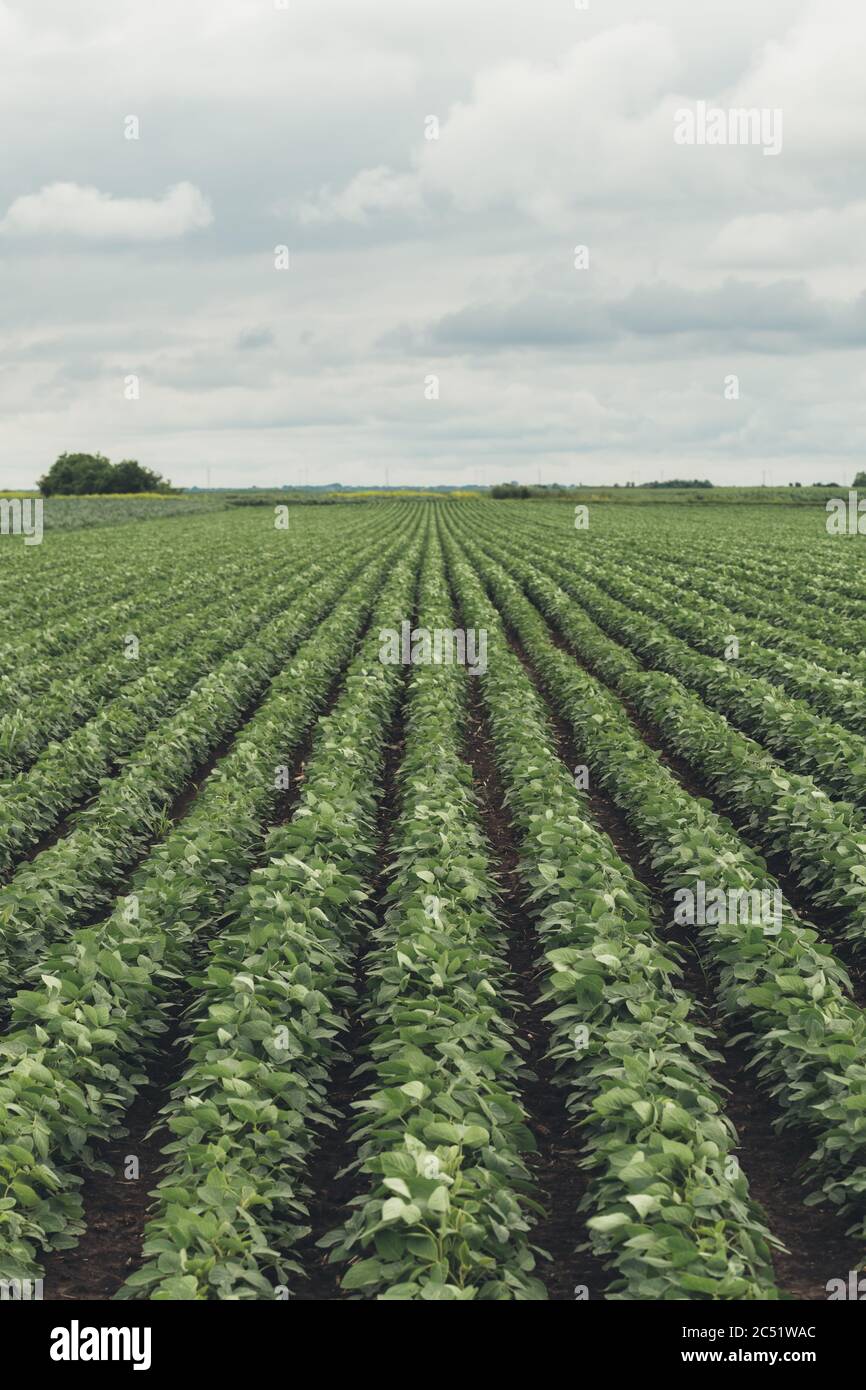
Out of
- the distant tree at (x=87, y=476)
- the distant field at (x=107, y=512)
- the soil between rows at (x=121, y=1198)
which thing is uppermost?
the distant tree at (x=87, y=476)

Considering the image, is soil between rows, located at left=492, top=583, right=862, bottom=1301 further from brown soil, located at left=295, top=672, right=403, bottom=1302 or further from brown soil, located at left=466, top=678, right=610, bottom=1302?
brown soil, located at left=295, top=672, right=403, bottom=1302

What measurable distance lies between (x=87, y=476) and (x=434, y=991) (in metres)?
126

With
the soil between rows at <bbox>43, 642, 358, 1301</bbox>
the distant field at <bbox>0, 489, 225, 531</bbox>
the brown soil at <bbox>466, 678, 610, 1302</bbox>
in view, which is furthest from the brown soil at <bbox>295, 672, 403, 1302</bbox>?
the distant field at <bbox>0, 489, 225, 531</bbox>

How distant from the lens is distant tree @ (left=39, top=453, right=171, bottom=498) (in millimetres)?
123062

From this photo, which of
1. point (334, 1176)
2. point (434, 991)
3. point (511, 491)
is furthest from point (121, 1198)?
point (511, 491)

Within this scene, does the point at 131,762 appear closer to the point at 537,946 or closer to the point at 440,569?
the point at 537,946

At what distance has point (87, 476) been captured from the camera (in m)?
123

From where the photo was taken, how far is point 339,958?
715 centimetres

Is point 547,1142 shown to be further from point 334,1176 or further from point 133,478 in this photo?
point 133,478

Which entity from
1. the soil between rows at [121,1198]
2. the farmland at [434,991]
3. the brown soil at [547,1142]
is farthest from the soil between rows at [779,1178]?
the soil between rows at [121,1198]

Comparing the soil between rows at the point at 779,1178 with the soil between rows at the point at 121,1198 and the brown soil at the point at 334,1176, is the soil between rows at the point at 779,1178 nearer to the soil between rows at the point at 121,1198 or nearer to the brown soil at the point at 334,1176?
the brown soil at the point at 334,1176

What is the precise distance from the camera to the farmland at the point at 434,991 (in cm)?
470

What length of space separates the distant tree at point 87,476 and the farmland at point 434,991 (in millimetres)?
114548
